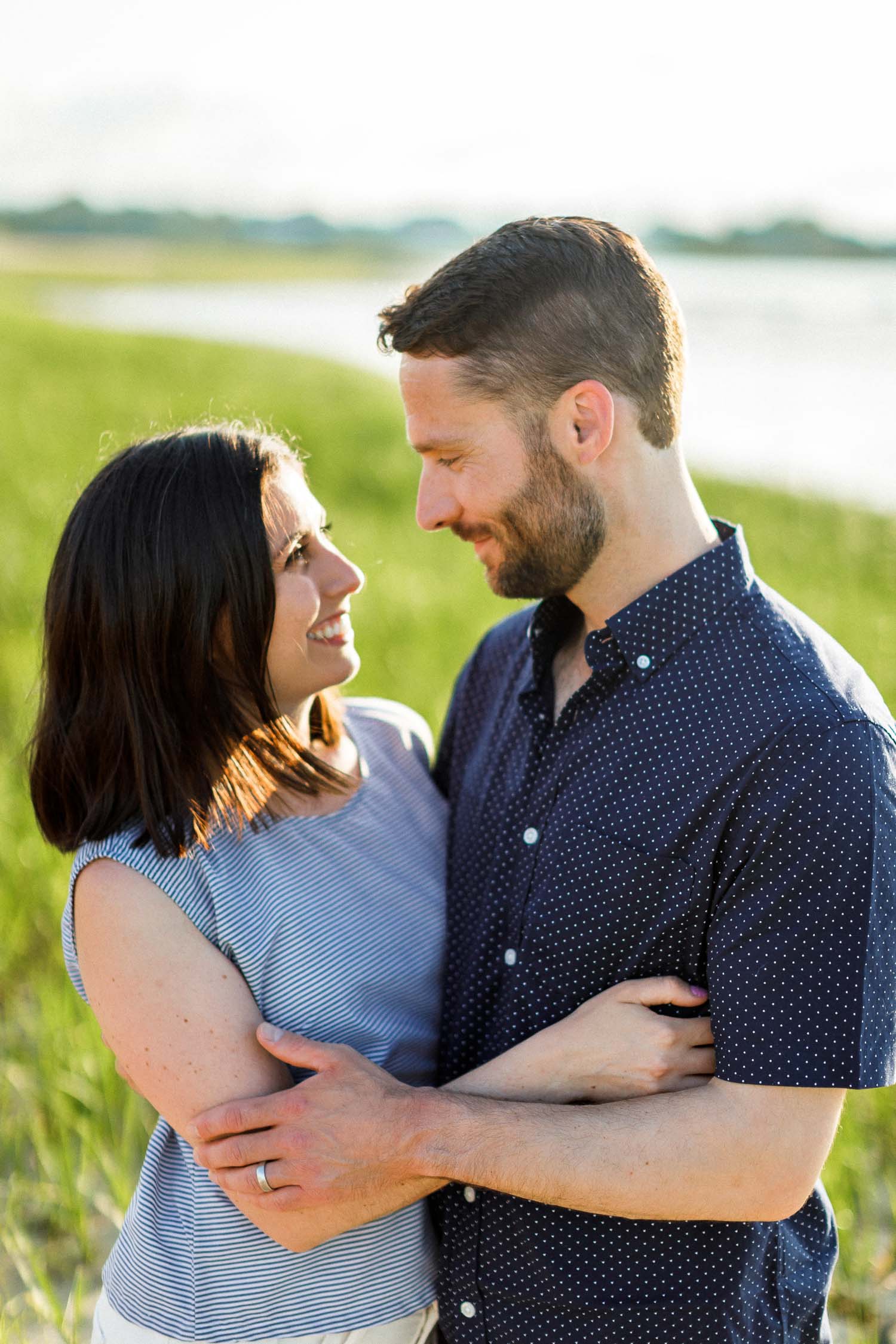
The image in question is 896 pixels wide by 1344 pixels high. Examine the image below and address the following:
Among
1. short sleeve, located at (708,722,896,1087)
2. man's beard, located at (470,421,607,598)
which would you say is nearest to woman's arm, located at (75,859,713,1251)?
short sleeve, located at (708,722,896,1087)

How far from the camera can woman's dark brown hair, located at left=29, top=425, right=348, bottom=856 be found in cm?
191

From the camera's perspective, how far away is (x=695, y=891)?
172cm

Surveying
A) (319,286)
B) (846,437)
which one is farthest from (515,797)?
(319,286)

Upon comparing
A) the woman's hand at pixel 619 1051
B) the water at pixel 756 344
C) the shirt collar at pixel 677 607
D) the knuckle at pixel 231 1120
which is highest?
the shirt collar at pixel 677 607

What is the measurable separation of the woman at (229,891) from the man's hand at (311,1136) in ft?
0.14

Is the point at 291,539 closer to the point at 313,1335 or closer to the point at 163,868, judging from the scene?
the point at 163,868

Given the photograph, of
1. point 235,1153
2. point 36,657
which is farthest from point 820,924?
point 36,657

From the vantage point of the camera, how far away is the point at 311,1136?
67.6 inches

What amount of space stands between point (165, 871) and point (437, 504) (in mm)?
747

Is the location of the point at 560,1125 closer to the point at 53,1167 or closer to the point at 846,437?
the point at 53,1167

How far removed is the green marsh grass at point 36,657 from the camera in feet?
8.75

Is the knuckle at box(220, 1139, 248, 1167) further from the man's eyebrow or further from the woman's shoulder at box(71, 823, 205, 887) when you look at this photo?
the man's eyebrow

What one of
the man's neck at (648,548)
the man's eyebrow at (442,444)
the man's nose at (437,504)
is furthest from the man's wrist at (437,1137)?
the man's eyebrow at (442,444)

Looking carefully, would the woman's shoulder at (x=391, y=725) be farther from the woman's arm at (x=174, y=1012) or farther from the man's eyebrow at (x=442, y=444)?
the woman's arm at (x=174, y=1012)
